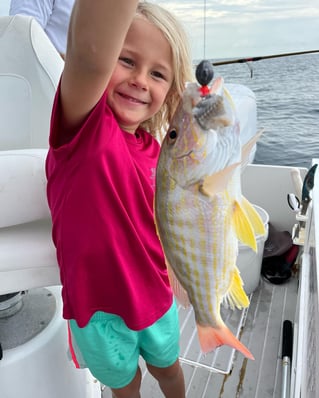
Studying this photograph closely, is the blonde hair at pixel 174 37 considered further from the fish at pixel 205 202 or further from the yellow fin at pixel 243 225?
the yellow fin at pixel 243 225

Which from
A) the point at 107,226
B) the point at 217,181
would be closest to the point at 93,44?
the point at 217,181

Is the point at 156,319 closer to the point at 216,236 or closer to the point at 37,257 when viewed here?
the point at 37,257

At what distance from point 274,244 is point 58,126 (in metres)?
2.55

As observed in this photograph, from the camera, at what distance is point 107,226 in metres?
1.08

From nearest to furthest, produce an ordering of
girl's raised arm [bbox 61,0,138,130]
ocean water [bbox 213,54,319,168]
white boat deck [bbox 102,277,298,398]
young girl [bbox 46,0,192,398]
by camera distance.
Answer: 1. girl's raised arm [bbox 61,0,138,130]
2. young girl [bbox 46,0,192,398]
3. white boat deck [bbox 102,277,298,398]
4. ocean water [bbox 213,54,319,168]

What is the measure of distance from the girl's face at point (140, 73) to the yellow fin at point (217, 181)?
17.5 inches

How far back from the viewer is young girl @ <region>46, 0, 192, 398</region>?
974mm

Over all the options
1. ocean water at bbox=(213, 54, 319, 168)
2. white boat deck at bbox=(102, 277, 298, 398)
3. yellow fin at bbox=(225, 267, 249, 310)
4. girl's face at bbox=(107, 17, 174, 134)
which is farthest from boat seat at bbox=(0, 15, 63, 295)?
ocean water at bbox=(213, 54, 319, 168)

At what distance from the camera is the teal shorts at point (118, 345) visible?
4.02 feet

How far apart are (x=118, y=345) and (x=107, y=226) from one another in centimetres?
44

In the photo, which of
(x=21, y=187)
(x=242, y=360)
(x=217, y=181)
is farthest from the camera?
(x=242, y=360)

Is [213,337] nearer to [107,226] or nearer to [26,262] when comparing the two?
[107,226]

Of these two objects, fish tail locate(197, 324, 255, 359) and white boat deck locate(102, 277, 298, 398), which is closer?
fish tail locate(197, 324, 255, 359)

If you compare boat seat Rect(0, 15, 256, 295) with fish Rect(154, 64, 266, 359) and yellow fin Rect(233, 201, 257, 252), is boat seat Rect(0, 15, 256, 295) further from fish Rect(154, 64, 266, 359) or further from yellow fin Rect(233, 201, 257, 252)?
yellow fin Rect(233, 201, 257, 252)
